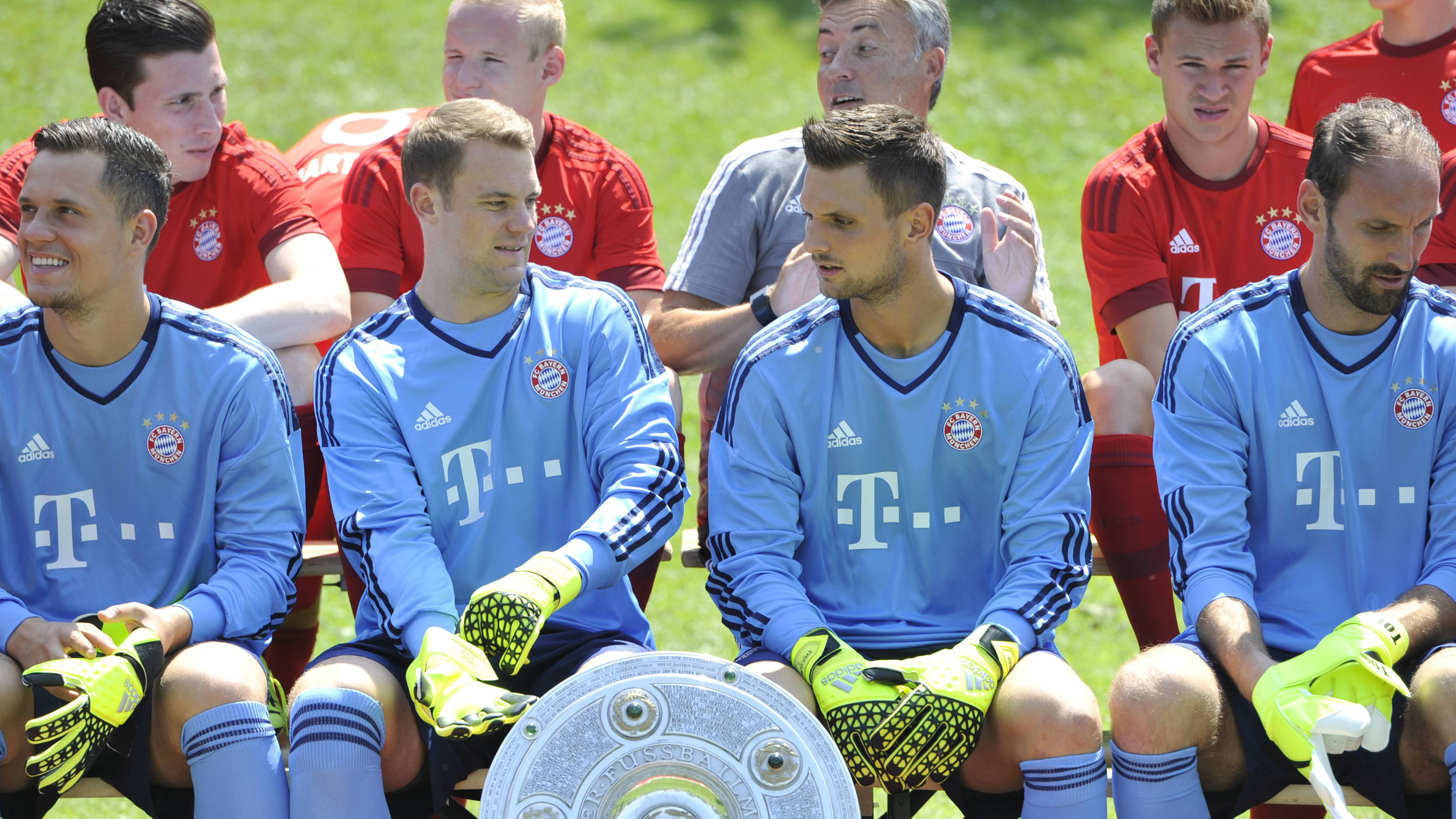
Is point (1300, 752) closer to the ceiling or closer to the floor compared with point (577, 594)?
closer to the floor

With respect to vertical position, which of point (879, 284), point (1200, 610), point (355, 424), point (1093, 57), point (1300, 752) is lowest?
point (1300, 752)

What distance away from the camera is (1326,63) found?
455cm

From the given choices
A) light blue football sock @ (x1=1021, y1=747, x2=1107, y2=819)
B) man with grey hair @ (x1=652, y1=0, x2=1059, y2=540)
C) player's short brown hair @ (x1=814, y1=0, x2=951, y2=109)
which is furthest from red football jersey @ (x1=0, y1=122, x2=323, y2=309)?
light blue football sock @ (x1=1021, y1=747, x2=1107, y2=819)

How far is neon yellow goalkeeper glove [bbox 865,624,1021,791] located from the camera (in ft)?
8.57

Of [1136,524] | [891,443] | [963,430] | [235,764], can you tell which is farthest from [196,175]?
[1136,524]

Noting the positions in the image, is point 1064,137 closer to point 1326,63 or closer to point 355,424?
point 1326,63

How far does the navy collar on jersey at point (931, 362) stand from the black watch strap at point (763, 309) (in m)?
0.37

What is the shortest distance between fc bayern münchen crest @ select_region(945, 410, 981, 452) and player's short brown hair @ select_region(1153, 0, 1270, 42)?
1.51m

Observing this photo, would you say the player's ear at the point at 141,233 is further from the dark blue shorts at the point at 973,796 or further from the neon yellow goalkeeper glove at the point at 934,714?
the neon yellow goalkeeper glove at the point at 934,714

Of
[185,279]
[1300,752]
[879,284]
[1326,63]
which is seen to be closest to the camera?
[1300,752]

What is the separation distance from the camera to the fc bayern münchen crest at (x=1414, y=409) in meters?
2.99

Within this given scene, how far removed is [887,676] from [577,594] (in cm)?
61

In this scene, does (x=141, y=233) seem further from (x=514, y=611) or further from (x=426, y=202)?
(x=514, y=611)

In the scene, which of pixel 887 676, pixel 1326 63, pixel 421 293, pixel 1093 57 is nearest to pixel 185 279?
pixel 421 293
